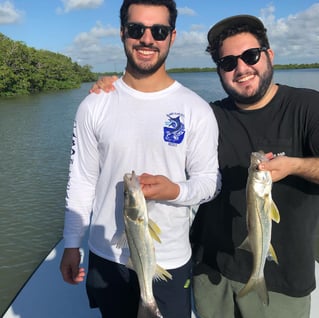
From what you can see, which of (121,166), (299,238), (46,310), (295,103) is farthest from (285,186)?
(46,310)

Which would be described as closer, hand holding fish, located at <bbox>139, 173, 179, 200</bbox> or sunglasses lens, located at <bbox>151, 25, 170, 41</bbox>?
hand holding fish, located at <bbox>139, 173, 179, 200</bbox>

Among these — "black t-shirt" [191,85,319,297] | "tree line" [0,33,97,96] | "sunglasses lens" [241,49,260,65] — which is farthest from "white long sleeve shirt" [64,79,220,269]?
"tree line" [0,33,97,96]

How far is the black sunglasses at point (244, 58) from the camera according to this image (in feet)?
10.4

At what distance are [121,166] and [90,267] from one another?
0.90 meters

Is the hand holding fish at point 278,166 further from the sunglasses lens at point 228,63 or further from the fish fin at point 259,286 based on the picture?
the sunglasses lens at point 228,63

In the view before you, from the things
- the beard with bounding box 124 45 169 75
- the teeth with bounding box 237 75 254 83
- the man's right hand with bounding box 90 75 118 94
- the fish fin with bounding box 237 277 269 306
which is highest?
the beard with bounding box 124 45 169 75

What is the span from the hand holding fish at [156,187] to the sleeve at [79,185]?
2.41 feet

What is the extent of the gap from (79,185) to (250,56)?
5.75ft

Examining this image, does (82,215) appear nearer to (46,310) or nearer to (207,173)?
(207,173)

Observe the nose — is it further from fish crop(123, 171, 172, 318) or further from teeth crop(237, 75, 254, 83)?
fish crop(123, 171, 172, 318)

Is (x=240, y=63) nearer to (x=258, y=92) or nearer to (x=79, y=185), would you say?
(x=258, y=92)

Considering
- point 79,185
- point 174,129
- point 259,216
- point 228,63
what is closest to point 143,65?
point 174,129

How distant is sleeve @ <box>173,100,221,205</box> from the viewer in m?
2.84

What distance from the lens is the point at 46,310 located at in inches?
174
